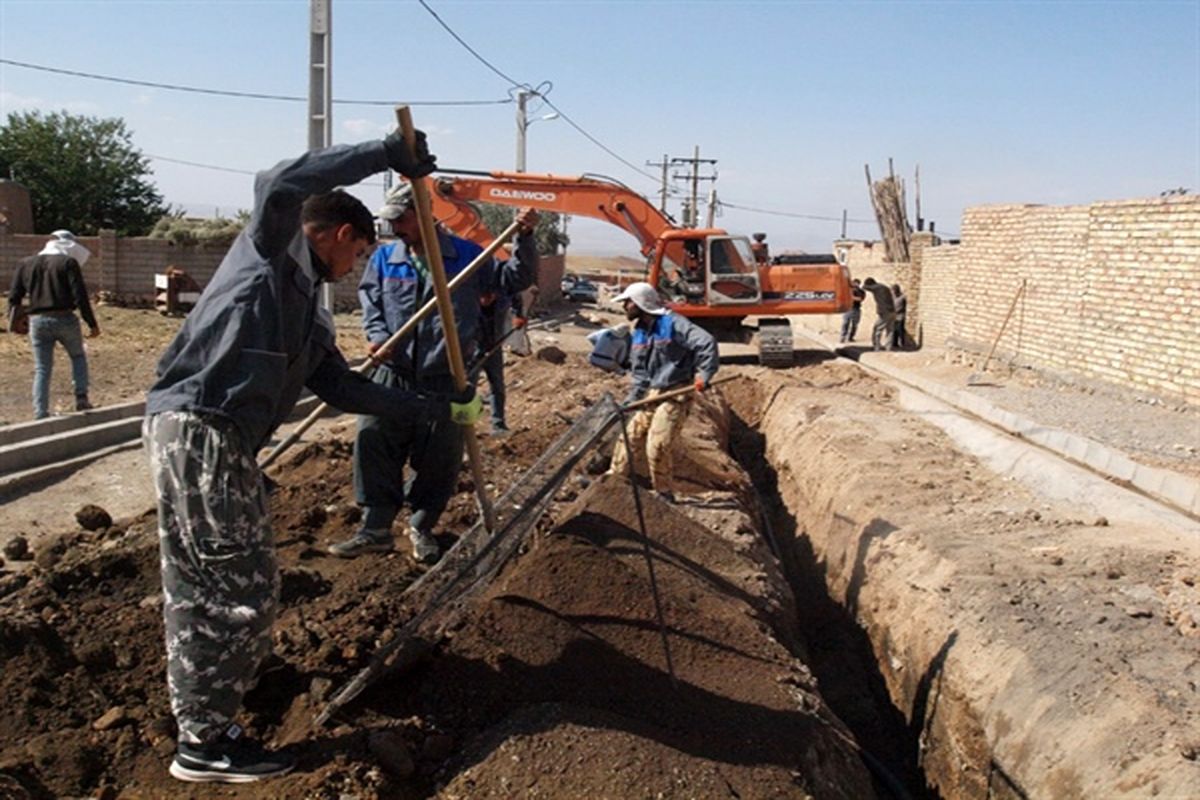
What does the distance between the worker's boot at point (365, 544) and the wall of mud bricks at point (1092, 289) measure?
8.95 metres

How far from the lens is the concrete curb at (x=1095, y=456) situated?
7477 millimetres

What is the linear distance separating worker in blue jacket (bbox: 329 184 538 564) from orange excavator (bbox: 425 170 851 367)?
8786 mm

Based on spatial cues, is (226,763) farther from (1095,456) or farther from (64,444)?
(1095,456)

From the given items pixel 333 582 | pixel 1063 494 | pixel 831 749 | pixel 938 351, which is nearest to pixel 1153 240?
pixel 1063 494

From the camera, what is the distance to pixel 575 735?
10.3 ft

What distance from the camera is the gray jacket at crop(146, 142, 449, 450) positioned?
2.74m

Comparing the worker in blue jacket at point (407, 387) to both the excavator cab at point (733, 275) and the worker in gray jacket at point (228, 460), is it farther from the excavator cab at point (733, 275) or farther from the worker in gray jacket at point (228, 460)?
the excavator cab at point (733, 275)

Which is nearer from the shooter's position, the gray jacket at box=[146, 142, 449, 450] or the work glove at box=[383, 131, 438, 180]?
the gray jacket at box=[146, 142, 449, 450]

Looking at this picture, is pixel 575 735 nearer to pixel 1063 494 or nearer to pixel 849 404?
pixel 1063 494

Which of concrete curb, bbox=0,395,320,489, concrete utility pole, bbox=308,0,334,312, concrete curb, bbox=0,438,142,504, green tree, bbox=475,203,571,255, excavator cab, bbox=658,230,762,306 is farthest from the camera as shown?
green tree, bbox=475,203,571,255

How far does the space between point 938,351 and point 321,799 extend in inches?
671

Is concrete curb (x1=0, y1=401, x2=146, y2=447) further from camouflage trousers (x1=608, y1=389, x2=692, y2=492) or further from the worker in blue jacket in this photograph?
camouflage trousers (x1=608, y1=389, x2=692, y2=492)

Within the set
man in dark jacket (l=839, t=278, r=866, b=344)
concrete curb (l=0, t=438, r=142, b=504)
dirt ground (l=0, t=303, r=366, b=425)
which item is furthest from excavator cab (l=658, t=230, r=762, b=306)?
concrete curb (l=0, t=438, r=142, b=504)

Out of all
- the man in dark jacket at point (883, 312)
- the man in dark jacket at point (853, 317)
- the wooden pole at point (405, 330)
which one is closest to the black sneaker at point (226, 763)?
the wooden pole at point (405, 330)
